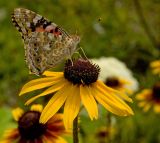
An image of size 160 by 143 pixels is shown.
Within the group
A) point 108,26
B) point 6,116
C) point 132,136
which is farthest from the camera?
point 108,26

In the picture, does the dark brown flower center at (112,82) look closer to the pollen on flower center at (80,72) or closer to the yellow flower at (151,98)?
the yellow flower at (151,98)

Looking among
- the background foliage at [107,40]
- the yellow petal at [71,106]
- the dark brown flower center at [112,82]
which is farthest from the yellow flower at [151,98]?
the yellow petal at [71,106]

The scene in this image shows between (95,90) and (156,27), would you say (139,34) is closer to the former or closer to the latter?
(156,27)

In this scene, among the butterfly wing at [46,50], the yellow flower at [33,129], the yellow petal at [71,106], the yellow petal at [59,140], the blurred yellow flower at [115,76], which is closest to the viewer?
the yellow petal at [71,106]

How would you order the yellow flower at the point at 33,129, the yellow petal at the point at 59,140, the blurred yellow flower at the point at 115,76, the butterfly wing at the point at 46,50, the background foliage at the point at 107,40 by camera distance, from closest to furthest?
1. the butterfly wing at the point at 46,50
2. the yellow petal at the point at 59,140
3. the yellow flower at the point at 33,129
4. the blurred yellow flower at the point at 115,76
5. the background foliage at the point at 107,40

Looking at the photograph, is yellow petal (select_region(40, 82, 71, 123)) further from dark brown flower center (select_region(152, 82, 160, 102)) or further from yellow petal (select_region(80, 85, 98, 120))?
dark brown flower center (select_region(152, 82, 160, 102))

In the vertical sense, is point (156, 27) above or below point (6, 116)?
above

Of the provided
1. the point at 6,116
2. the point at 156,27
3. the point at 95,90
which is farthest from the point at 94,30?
the point at 95,90
